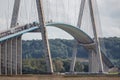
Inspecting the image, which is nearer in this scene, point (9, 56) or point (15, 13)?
point (15, 13)

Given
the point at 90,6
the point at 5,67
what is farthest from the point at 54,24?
the point at 5,67

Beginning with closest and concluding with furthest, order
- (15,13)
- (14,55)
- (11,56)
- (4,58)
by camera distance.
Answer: (15,13) < (4,58) < (11,56) < (14,55)

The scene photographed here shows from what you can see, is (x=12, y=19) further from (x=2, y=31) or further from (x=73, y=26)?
(x=73, y=26)

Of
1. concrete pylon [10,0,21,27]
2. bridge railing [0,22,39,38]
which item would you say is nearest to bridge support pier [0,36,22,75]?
bridge railing [0,22,39,38]

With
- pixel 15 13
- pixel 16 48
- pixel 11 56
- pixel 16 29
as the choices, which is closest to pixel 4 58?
pixel 11 56

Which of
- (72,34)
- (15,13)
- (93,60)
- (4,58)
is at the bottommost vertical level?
(4,58)

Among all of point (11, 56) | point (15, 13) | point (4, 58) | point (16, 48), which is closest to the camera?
point (15, 13)

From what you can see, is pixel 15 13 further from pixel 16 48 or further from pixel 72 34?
pixel 72 34

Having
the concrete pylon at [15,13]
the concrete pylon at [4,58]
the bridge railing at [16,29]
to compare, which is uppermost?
the concrete pylon at [15,13]

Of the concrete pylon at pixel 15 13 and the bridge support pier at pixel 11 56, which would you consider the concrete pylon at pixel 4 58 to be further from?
the concrete pylon at pixel 15 13

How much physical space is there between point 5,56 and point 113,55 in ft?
441

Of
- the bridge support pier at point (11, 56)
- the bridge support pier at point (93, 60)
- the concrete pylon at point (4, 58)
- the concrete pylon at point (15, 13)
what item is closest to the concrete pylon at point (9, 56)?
the bridge support pier at point (11, 56)

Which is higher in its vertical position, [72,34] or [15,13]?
[72,34]

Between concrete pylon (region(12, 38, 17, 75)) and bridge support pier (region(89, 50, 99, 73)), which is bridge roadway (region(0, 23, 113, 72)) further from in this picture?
concrete pylon (region(12, 38, 17, 75))
